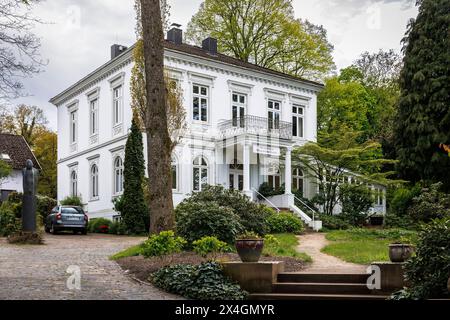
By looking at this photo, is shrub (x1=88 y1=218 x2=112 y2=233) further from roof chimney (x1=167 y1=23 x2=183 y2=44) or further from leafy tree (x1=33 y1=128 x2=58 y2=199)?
leafy tree (x1=33 y1=128 x2=58 y2=199)

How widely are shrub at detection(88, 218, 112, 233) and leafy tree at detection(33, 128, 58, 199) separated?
68.0 ft

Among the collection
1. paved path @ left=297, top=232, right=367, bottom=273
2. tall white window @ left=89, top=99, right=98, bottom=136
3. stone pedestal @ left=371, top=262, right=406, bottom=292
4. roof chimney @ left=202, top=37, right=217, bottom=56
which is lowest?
paved path @ left=297, top=232, right=367, bottom=273

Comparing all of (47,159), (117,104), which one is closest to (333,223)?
(117,104)

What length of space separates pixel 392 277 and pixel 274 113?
2400 centimetres

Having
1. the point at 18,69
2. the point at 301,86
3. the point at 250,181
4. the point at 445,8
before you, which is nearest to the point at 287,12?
the point at 301,86

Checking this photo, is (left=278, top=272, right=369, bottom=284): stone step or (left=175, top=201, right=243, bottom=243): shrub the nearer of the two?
(left=278, top=272, right=369, bottom=284): stone step

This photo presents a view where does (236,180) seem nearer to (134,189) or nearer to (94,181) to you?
(134,189)

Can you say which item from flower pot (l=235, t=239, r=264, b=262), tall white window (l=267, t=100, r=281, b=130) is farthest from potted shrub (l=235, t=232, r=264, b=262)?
tall white window (l=267, t=100, r=281, b=130)

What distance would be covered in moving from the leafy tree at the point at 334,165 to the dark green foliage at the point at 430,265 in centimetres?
1920

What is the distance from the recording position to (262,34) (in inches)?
1704

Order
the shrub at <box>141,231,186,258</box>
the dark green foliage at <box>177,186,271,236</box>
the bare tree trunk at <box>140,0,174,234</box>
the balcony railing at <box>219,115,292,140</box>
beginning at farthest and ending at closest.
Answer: the balcony railing at <box>219,115,292,140</box> → the dark green foliage at <box>177,186,271,236</box> → the bare tree trunk at <box>140,0,174,234</box> → the shrub at <box>141,231,186,258</box>

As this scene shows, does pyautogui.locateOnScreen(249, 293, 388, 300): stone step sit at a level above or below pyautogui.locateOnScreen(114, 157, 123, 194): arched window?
below

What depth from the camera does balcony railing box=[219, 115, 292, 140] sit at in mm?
30737

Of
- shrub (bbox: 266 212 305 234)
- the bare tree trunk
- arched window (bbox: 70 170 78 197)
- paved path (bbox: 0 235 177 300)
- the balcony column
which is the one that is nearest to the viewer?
paved path (bbox: 0 235 177 300)
